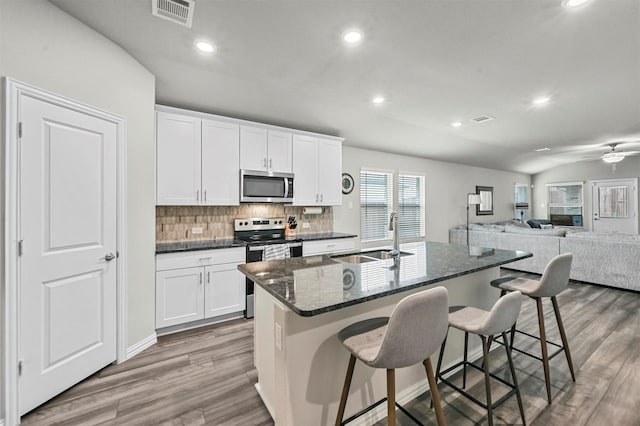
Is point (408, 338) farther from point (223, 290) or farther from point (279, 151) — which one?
point (279, 151)

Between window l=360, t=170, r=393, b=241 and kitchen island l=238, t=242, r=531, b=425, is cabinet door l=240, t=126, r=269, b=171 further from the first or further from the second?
window l=360, t=170, r=393, b=241

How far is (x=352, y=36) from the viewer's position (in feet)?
7.11

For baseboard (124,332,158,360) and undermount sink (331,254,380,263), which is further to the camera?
baseboard (124,332,158,360)

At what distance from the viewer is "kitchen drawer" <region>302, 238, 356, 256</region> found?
3781 mm

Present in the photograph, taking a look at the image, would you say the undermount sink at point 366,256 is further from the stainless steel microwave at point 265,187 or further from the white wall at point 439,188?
the white wall at point 439,188

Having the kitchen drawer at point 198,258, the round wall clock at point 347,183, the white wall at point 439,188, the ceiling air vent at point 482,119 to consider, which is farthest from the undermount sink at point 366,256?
the ceiling air vent at point 482,119

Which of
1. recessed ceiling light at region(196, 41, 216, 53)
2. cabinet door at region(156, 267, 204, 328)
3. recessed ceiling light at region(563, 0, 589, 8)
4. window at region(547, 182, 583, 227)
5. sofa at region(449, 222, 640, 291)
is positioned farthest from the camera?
window at region(547, 182, 583, 227)

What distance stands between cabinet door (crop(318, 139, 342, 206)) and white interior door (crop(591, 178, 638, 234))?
8.41 meters

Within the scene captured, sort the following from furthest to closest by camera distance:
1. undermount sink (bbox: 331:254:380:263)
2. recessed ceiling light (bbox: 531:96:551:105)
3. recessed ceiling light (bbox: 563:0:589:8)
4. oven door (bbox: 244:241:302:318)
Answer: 1. recessed ceiling light (bbox: 531:96:551:105)
2. oven door (bbox: 244:241:302:318)
3. undermount sink (bbox: 331:254:380:263)
4. recessed ceiling light (bbox: 563:0:589:8)

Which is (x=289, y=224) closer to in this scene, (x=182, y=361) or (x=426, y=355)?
(x=182, y=361)

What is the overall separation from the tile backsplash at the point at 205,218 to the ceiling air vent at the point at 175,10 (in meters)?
2.12

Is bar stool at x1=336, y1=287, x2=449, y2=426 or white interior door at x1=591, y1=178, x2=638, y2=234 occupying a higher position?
white interior door at x1=591, y1=178, x2=638, y2=234

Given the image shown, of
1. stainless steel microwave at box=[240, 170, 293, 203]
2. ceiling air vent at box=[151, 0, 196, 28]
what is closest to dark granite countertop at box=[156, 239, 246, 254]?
stainless steel microwave at box=[240, 170, 293, 203]

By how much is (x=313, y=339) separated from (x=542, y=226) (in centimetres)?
884
